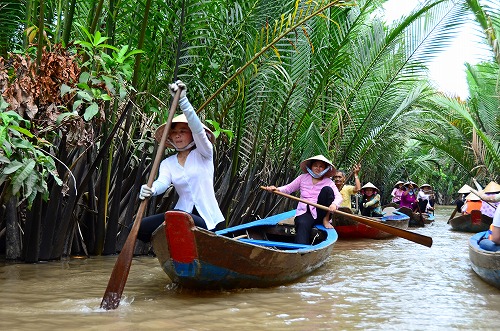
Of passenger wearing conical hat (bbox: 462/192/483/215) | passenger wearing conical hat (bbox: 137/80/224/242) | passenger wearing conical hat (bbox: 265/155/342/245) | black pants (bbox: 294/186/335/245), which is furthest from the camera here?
passenger wearing conical hat (bbox: 462/192/483/215)

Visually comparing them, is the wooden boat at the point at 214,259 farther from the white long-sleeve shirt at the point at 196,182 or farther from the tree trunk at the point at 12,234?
the tree trunk at the point at 12,234

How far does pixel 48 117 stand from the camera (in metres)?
4.97

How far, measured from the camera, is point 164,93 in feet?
22.4

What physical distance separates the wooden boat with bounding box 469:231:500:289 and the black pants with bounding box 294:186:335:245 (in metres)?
1.62

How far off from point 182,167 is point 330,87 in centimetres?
604

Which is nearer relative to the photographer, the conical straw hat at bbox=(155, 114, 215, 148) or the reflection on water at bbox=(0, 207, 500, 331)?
the reflection on water at bbox=(0, 207, 500, 331)

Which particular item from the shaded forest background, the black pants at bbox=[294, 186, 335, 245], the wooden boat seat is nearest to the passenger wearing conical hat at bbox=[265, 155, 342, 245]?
the black pants at bbox=[294, 186, 335, 245]

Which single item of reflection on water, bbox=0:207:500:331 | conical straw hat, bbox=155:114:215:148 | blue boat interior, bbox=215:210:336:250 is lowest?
reflection on water, bbox=0:207:500:331

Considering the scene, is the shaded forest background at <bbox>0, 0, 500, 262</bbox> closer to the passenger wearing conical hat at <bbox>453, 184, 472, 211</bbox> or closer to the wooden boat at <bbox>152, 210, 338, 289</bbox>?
the wooden boat at <bbox>152, 210, 338, 289</bbox>

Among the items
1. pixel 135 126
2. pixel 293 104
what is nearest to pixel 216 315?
pixel 135 126

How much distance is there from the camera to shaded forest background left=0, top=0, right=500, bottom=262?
4988 millimetres

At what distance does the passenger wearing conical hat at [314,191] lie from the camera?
7000 mm

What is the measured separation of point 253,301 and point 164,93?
9.58ft

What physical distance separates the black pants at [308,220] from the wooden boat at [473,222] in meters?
7.02
